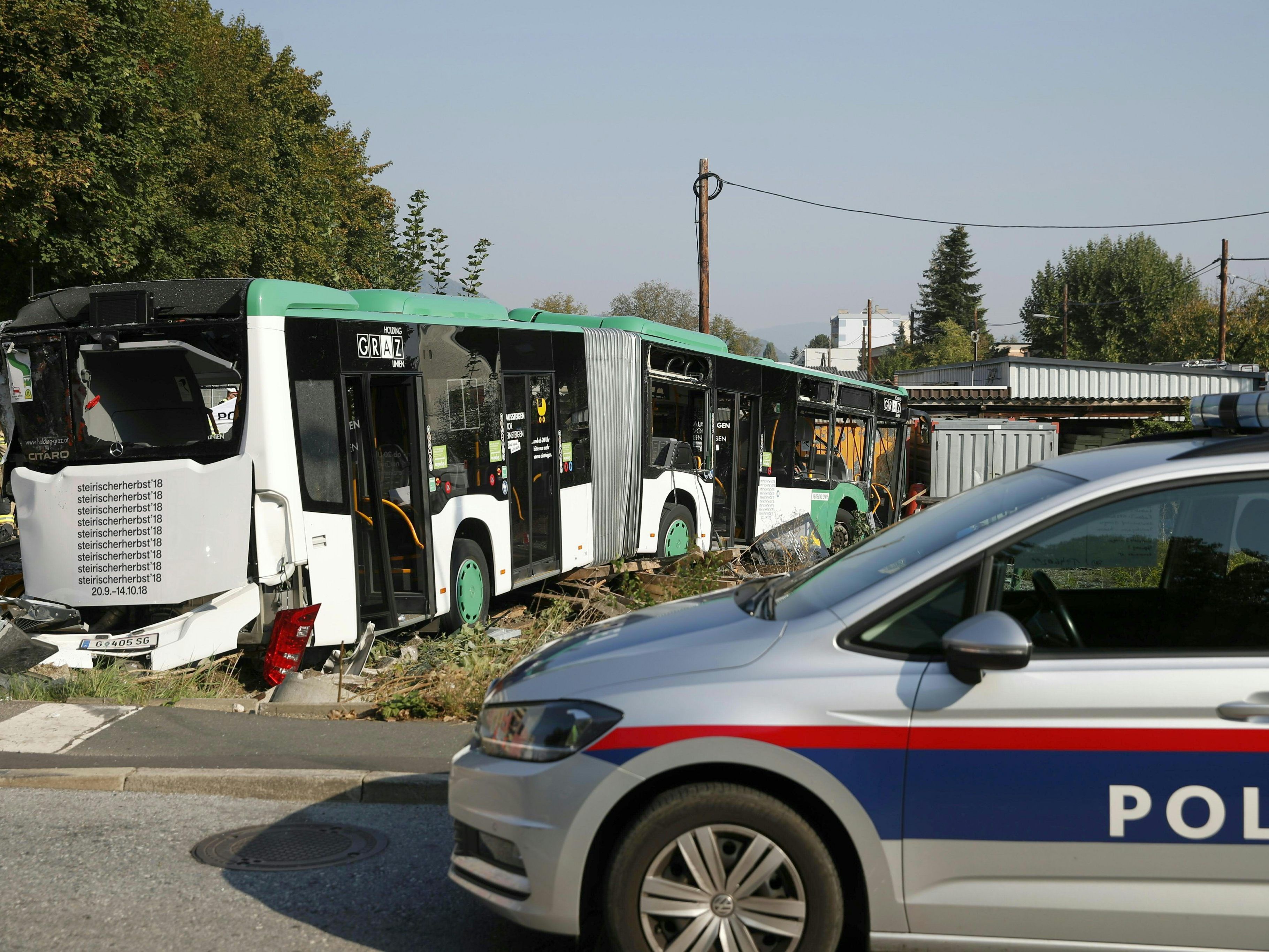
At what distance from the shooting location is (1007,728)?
331cm

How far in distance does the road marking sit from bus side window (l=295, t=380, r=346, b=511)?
2.19 meters

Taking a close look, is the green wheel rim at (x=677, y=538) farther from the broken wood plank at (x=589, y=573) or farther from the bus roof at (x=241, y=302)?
the bus roof at (x=241, y=302)

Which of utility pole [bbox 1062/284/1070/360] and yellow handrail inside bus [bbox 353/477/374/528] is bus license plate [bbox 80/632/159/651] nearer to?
yellow handrail inside bus [bbox 353/477/374/528]

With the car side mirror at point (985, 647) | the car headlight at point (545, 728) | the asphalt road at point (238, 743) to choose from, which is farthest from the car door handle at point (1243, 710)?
the asphalt road at point (238, 743)

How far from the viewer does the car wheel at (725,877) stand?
11.2ft

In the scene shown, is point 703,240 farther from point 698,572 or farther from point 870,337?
point 870,337

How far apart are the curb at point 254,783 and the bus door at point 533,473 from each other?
5664 mm

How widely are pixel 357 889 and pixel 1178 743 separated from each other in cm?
320

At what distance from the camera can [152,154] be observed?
20766mm

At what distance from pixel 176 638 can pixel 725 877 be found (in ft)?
20.3

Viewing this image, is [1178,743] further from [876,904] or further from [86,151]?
[86,151]

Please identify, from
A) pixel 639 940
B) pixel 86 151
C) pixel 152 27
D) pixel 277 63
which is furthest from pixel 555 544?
pixel 277 63

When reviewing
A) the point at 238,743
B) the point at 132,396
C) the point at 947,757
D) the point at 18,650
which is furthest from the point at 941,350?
the point at 947,757

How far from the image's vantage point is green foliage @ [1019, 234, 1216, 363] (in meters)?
78.1
